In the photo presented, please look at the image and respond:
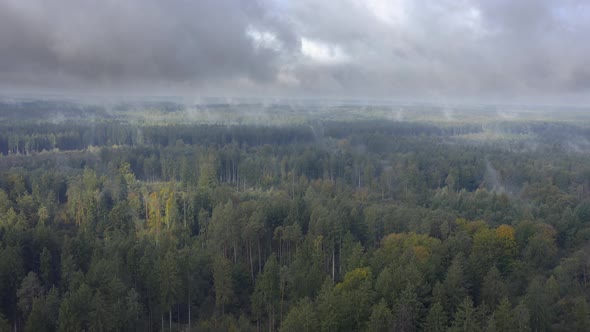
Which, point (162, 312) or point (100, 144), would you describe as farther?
point (100, 144)

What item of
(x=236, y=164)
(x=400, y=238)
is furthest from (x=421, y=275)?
(x=236, y=164)

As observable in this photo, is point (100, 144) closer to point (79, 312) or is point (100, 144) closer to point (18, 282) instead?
point (18, 282)

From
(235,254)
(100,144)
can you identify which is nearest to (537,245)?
(235,254)

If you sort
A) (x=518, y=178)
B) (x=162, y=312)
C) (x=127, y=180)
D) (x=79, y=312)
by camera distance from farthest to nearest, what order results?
(x=518, y=178)
(x=127, y=180)
(x=162, y=312)
(x=79, y=312)

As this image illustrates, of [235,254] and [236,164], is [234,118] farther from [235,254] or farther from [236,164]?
[235,254]

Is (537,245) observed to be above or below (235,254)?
above

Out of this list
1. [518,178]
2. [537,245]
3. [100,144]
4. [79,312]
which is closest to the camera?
[79,312]
